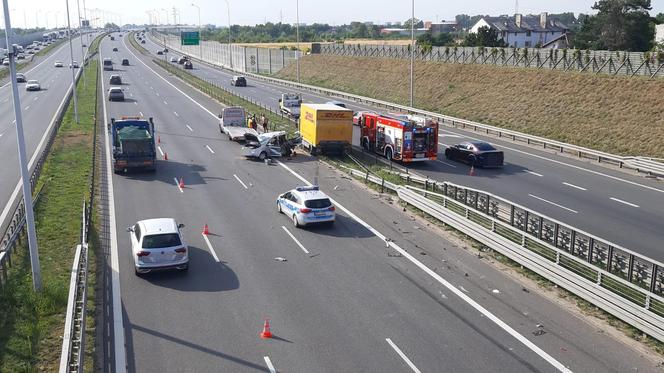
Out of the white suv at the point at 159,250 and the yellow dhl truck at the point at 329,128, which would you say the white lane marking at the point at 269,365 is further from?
the yellow dhl truck at the point at 329,128

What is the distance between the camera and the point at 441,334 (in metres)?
15.0

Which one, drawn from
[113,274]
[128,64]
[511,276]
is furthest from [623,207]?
[128,64]

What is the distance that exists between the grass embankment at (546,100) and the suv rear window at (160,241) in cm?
3247

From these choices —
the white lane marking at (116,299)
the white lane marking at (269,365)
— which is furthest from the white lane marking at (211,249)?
the white lane marking at (269,365)

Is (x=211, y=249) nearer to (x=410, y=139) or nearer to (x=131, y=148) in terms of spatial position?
(x=131, y=148)

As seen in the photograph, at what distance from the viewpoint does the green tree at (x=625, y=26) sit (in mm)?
69938

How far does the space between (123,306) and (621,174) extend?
93.3ft

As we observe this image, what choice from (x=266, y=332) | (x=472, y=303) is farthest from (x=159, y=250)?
(x=472, y=303)

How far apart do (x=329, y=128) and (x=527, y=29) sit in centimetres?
10149

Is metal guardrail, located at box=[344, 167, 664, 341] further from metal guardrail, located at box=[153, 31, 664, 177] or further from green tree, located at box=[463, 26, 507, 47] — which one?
green tree, located at box=[463, 26, 507, 47]

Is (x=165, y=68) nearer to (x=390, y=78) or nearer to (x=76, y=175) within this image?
(x=390, y=78)

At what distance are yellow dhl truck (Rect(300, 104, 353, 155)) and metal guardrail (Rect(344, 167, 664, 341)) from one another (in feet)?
42.9

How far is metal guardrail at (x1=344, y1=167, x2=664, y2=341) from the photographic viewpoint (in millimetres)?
15164

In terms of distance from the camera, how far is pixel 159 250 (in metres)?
18.2
